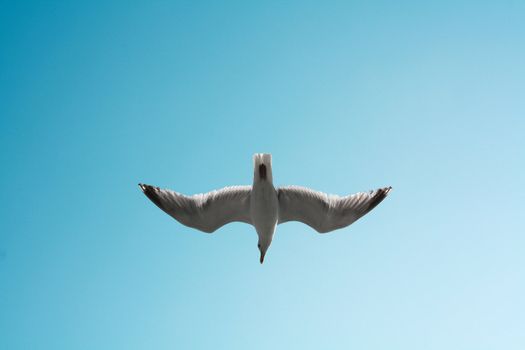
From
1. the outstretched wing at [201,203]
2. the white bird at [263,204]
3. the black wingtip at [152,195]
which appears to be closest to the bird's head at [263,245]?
the white bird at [263,204]

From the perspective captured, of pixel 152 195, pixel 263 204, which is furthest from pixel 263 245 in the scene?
pixel 152 195

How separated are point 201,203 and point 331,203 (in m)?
2.53

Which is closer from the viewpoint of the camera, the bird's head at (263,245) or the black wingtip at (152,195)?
the black wingtip at (152,195)

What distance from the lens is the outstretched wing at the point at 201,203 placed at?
9.12m

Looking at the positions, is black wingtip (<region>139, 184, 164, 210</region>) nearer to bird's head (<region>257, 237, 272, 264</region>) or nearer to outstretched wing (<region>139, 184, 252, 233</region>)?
outstretched wing (<region>139, 184, 252, 233</region>)

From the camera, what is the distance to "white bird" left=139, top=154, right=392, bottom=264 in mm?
9125

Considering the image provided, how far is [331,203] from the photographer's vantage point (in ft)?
30.3

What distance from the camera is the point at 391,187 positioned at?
9.38 metres

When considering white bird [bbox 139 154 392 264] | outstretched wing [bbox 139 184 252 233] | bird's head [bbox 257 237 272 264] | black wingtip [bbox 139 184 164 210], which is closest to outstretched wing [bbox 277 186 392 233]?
white bird [bbox 139 154 392 264]

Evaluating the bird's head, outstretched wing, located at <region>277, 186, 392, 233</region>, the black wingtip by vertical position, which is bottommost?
the bird's head

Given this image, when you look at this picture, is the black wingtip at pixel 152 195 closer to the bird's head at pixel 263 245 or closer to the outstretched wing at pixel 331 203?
the bird's head at pixel 263 245

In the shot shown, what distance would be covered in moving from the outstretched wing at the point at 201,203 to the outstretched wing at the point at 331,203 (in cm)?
81

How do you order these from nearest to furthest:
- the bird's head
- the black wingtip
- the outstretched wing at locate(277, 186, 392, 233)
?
1. the black wingtip
2. the outstretched wing at locate(277, 186, 392, 233)
3. the bird's head

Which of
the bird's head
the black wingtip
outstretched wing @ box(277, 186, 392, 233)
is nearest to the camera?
the black wingtip
